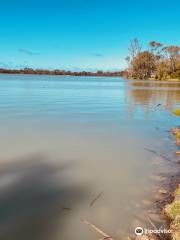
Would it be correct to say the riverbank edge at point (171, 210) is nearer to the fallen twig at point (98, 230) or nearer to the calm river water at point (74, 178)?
the calm river water at point (74, 178)

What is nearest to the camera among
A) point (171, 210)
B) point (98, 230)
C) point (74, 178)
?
point (98, 230)

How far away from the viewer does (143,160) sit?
7.32 metres

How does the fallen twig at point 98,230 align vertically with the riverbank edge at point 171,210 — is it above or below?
below

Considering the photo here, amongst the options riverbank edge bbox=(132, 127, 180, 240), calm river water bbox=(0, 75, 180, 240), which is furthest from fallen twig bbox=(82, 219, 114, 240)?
riverbank edge bbox=(132, 127, 180, 240)

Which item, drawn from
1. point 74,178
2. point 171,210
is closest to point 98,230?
point 171,210

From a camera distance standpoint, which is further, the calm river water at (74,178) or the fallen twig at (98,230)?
the calm river water at (74,178)

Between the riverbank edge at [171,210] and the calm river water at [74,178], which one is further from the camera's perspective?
the calm river water at [74,178]

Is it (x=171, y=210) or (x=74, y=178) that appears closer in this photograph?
(x=171, y=210)

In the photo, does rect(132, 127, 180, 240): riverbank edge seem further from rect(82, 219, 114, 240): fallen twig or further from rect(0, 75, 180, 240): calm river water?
rect(82, 219, 114, 240): fallen twig

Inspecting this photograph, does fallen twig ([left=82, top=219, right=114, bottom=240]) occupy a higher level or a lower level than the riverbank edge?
lower

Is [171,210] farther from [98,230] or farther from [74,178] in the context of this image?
[74,178]

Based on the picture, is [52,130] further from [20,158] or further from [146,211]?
[146,211]

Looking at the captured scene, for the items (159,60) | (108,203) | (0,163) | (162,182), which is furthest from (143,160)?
(159,60)

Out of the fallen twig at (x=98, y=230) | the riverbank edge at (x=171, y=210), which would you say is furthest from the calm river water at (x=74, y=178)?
the riverbank edge at (x=171, y=210)
